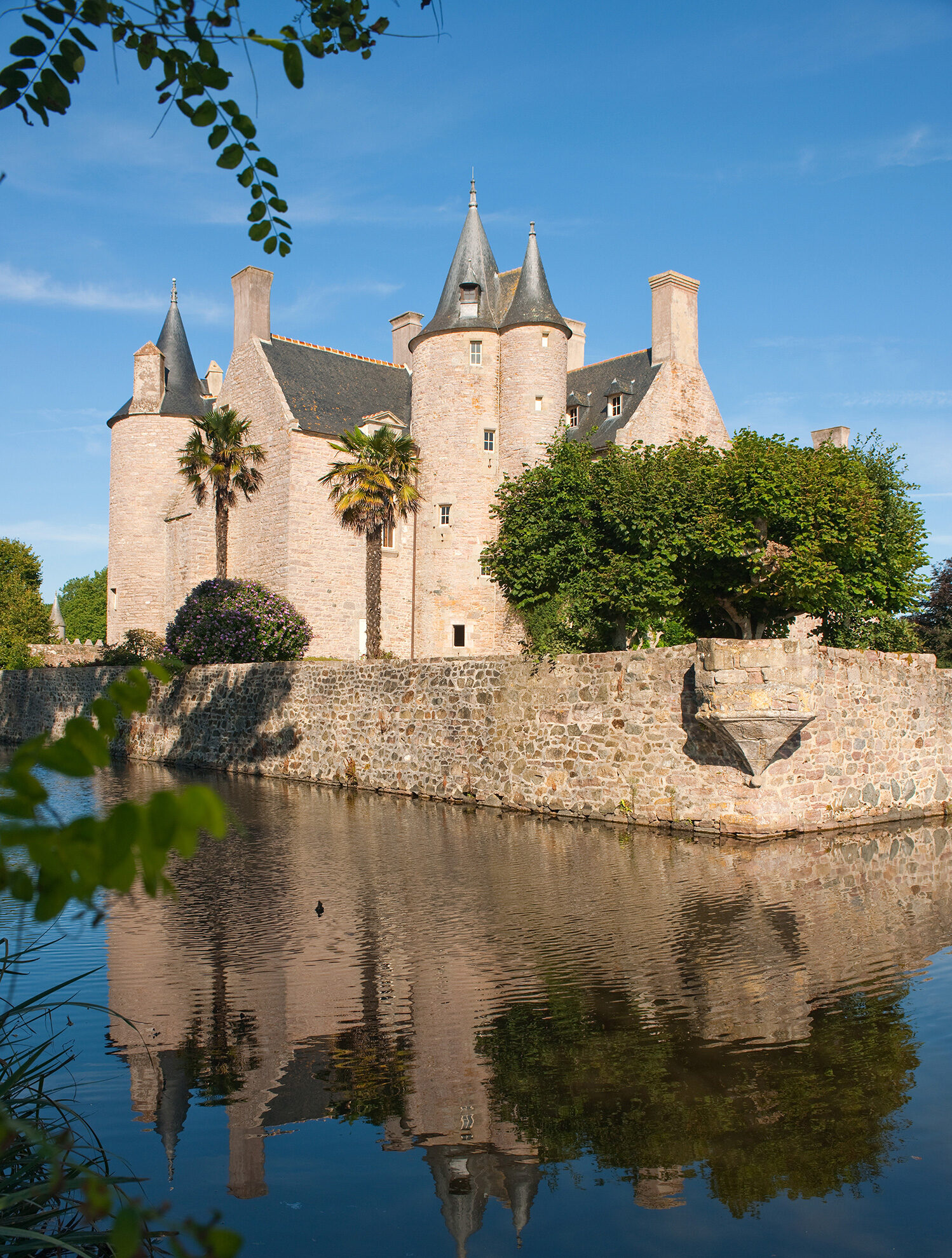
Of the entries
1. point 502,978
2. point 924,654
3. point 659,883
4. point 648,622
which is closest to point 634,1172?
point 502,978

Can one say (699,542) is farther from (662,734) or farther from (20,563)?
(20,563)

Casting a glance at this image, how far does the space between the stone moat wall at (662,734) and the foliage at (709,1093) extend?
6552mm

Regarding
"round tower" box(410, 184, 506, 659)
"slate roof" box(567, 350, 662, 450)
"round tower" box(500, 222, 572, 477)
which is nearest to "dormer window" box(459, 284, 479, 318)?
"round tower" box(410, 184, 506, 659)

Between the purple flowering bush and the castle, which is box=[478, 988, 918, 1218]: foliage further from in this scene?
the castle

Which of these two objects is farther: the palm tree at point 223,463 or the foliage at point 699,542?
the palm tree at point 223,463

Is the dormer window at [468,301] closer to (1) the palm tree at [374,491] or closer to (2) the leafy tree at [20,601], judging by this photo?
(1) the palm tree at [374,491]

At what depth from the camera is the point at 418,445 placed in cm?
3067

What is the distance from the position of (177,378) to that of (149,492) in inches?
173

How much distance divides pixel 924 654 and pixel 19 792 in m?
15.5

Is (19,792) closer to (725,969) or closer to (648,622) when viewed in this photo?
(725,969)

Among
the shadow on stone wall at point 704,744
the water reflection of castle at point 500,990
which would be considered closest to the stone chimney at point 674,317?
the shadow on stone wall at point 704,744

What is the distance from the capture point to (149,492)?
119ft

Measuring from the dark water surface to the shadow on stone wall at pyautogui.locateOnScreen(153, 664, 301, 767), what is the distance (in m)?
11.8

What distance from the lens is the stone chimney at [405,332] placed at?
38281 millimetres
